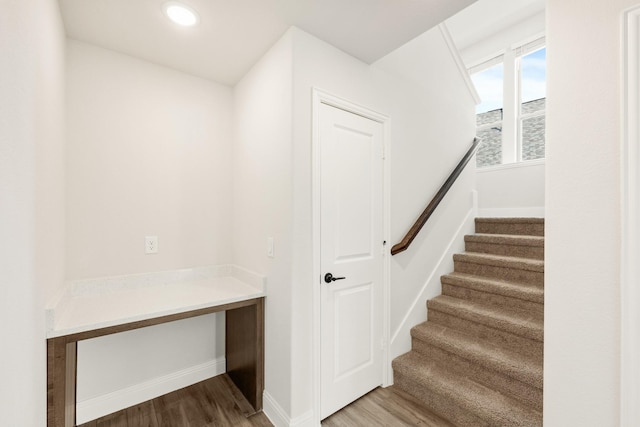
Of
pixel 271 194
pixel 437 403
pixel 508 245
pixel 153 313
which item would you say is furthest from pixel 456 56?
pixel 153 313

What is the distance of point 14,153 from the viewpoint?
87 cm

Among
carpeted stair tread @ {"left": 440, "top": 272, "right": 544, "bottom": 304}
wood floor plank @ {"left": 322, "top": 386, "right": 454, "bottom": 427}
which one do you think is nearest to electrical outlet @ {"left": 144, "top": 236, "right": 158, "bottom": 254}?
wood floor plank @ {"left": 322, "top": 386, "right": 454, "bottom": 427}

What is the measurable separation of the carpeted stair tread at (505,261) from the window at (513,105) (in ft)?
6.17

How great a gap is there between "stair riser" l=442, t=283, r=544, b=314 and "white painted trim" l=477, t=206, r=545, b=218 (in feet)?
4.68

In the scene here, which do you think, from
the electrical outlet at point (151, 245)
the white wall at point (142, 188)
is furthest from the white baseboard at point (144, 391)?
the electrical outlet at point (151, 245)

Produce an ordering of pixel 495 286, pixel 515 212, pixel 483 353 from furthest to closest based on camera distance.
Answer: pixel 515 212, pixel 495 286, pixel 483 353

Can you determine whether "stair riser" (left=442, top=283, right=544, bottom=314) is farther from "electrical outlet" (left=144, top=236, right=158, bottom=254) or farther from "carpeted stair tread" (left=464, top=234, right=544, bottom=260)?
"electrical outlet" (left=144, top=236, right=158, bottom=254)

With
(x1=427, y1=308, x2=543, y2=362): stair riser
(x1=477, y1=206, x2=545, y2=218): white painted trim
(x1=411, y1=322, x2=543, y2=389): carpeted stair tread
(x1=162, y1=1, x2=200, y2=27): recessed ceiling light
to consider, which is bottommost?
(x1=411, y1=322, x2=543, y2=389): carpeted stair tread

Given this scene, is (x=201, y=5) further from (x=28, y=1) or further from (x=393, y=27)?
(x=393, y=27)

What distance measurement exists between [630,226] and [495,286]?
1481 mm

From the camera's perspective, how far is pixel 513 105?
12.4ft

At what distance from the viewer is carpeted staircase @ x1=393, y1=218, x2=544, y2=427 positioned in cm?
173

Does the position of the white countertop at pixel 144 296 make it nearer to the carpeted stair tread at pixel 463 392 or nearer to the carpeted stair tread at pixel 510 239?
the carpeted stair tread at pixel 463 392

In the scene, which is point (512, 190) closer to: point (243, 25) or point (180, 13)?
point (243, 25)
